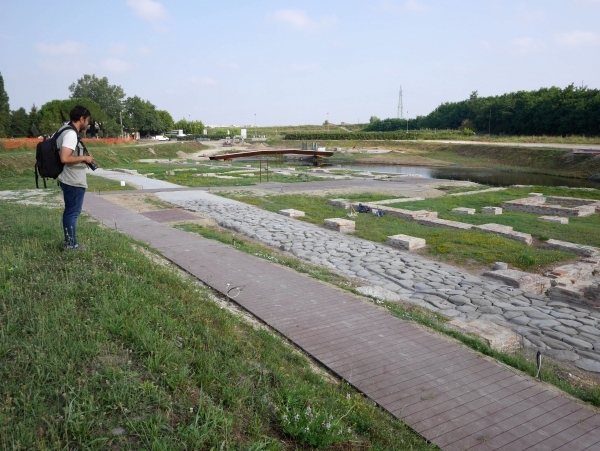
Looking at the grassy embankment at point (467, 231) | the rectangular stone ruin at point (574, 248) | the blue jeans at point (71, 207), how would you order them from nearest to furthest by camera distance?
the blue jeans at point (71, 207), the grassy embankment at point (467, 231), the rectangular stone ruin at point (574, 248)

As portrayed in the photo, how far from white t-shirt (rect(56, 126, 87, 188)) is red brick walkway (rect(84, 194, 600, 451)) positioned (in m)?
2.03

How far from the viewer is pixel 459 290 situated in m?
6.88

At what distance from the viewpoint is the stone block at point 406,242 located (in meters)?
9.44

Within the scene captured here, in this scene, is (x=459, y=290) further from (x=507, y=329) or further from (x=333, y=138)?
(x=333, y=138)

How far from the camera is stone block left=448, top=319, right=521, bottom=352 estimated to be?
4.86 metres

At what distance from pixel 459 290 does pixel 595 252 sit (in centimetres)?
412

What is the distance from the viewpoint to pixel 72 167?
5090mm

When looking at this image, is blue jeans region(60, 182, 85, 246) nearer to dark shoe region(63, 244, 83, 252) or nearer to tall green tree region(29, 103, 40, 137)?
dark shoe region(63, 244, 83, 252)

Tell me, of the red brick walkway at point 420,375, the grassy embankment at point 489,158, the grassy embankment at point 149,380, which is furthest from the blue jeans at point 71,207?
the grassy embankment at point 489,158

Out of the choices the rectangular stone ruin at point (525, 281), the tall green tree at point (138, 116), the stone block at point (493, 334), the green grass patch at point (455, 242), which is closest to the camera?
the stone block at point (493, 334)

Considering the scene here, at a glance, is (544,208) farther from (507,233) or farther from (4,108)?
(4,108)

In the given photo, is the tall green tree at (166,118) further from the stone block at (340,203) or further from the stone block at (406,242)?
the stone block at (406,242)

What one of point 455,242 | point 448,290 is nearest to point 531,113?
point 455,242

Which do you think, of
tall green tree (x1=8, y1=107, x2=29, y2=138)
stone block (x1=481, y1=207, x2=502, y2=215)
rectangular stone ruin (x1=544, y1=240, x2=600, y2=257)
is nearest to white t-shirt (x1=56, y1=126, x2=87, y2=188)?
rectangular stone ruin (x1=544, y1=240, x2=600, y2=257)
